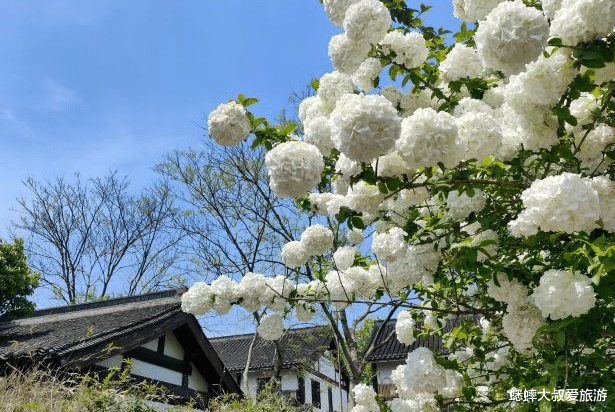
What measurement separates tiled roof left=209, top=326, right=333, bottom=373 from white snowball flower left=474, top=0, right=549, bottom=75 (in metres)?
13.7

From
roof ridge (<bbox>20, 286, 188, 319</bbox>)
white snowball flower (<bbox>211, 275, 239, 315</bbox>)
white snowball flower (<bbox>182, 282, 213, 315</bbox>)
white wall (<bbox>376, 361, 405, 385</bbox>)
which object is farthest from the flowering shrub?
white wall (<bbox>376, 361, 405, 385</bbox>)

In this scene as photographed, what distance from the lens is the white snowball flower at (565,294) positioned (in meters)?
2.24

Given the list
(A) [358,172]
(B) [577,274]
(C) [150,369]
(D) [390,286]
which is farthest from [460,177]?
(C) [150,369]

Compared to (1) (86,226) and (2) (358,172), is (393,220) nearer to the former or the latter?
(2) (358,172)

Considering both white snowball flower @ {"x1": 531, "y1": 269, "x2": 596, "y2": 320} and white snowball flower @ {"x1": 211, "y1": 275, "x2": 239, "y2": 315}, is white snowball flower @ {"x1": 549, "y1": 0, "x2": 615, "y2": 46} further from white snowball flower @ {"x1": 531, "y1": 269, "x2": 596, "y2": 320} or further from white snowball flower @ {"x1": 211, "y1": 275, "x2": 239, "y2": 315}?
white snowball flower @ {"x1": 211, "y1": 275, "x2": 239, "y2": 315}

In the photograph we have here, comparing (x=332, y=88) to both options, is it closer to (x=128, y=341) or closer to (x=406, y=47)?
(x=406, y=47)

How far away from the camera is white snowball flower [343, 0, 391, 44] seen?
292 centimetres

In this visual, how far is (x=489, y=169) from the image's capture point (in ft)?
9.16

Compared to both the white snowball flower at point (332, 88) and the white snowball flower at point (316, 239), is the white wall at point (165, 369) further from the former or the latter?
the white snowball flower at point (332, 88)

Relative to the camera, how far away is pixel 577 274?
7.67 ft

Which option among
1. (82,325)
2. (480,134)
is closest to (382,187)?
(480,134)

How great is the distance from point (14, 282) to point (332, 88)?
19114mm

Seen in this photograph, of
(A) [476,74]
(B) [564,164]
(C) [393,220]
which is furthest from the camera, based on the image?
(C) [393,220]

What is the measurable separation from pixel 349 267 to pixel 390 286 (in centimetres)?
54
